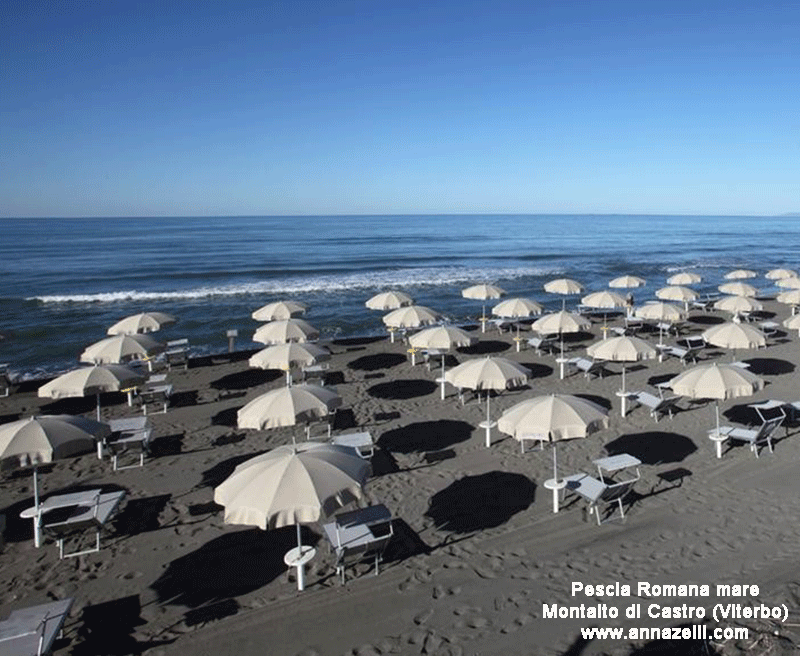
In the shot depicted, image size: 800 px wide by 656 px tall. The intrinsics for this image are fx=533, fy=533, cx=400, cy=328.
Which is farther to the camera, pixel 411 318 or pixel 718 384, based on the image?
pixel 411 318

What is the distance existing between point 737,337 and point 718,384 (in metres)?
3.68

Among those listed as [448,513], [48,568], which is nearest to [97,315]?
[48,568]

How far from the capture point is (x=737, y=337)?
445 inches

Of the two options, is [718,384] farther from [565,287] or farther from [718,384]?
[565,287]


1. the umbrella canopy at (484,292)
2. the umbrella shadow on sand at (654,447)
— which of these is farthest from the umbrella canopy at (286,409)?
the umbrella canopy at (484,292)

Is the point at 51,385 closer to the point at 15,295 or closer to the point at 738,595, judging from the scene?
the point at 738,595

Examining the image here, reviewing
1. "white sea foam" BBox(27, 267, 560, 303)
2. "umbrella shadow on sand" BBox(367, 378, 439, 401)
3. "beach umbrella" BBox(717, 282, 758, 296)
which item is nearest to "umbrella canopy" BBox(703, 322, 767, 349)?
"umbrella shadow on sand" BBox(367, 378, 439, 401)

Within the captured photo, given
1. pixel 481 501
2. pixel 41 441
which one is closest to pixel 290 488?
pixel 481 501

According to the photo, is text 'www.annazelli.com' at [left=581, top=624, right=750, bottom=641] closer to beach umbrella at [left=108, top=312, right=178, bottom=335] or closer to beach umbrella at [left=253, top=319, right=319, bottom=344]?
beach umbrella at [left=253, top=319, right=319, bottom=344]

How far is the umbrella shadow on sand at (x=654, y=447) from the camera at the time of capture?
9.15 m

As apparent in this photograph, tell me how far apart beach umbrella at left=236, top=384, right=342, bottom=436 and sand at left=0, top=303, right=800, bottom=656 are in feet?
4.80

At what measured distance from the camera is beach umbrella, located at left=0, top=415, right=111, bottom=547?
6.66m

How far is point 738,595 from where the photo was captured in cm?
563

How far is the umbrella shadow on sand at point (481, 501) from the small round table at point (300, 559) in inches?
72.1
